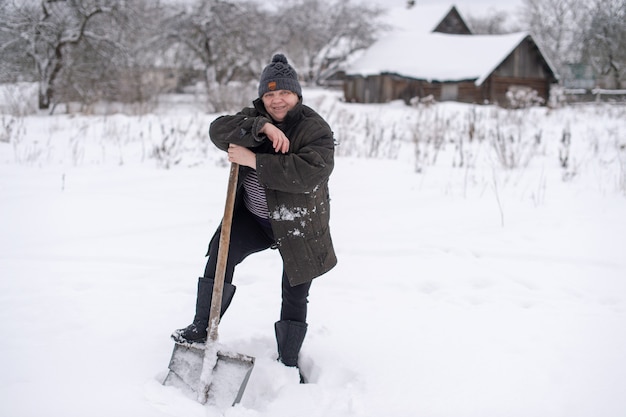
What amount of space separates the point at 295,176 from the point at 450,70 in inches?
979

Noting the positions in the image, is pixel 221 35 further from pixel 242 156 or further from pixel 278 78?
pixel 242 156

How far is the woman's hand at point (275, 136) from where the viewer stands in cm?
196

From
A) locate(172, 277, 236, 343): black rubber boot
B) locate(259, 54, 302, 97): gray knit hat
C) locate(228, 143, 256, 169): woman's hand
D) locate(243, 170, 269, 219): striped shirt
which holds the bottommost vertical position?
locate(172, 277, 236, 343): black rubber boot

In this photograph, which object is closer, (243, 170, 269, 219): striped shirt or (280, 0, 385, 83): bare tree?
(243, 170, 269, 219): striped shirt

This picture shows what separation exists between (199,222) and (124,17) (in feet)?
47.5

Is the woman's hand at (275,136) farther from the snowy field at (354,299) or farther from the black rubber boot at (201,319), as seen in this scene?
the snowy field at (354,299)

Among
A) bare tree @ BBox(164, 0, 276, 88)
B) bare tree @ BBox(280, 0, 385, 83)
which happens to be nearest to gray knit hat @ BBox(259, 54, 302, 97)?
bare tree @ BBox(164, 0, 276, 88)

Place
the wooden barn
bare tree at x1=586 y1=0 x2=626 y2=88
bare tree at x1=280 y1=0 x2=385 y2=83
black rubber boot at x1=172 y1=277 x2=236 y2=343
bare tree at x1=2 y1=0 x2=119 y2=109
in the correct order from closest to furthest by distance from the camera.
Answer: black rubber boot at x1=172 y1=277 x2=236 y2=343, bare tree at x1=2 y1=0 x2=119 y2=109, the wooden barn, bare tree at x1=586 y1=0 x2=626 y2=88, bare tree at x1=280 y1=0 x2=385 y2=83

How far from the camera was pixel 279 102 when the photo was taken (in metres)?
2.10

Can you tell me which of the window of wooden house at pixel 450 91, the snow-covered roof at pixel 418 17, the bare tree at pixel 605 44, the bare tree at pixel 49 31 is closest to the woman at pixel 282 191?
the bare tree at pixel 49 31

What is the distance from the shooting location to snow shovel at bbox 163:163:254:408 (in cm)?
203

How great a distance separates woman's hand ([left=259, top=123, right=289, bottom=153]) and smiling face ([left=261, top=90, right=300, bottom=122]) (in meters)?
0.16

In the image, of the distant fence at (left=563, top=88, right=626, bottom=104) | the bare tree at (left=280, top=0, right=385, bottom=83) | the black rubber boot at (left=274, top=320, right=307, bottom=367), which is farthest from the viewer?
the bare tree at (left=280, top=0, right=385, bottom=83)

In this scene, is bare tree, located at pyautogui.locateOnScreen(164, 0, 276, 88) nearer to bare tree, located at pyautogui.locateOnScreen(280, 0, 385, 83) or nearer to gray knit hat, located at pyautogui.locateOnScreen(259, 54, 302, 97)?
bare tree, located at pyautogui.locateOnScreen(280, 0, 385, 83)
